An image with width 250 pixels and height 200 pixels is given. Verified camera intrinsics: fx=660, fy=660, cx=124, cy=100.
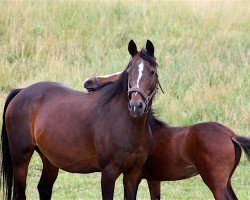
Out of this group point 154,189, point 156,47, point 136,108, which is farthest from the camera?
point 156,47

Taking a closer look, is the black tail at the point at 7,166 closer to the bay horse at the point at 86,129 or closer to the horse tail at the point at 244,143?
the bay horse at the point at 86,129

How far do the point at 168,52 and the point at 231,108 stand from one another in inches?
109

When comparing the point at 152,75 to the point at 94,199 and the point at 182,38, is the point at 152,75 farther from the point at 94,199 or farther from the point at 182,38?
the point at 182,38

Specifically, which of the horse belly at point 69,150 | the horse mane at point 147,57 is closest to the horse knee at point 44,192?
the horse belly at point 69,150

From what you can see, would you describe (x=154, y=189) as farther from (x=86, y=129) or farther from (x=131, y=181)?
(x=86, y=129)

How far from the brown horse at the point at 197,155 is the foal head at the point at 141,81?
2.45 ft

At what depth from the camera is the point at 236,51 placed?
13766 millimetres

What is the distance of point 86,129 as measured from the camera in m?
5.79

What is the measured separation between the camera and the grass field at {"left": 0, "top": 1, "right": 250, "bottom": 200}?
37.7 ft

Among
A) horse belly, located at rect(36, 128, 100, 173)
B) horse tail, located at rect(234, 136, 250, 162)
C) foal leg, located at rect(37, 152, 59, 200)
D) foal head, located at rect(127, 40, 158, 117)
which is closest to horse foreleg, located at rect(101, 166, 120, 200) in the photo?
horse belly, located at rect(36, 128, 100, 173)

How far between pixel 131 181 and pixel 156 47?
8100 millimetres

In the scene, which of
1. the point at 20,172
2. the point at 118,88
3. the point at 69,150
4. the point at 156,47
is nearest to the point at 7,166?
the point at 20,172

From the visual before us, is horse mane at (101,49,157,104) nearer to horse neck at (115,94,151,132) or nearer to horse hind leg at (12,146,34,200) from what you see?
horse neck at (115,94,151,132)

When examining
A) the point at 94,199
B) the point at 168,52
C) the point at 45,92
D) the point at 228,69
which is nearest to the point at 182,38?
the point at 168,52
